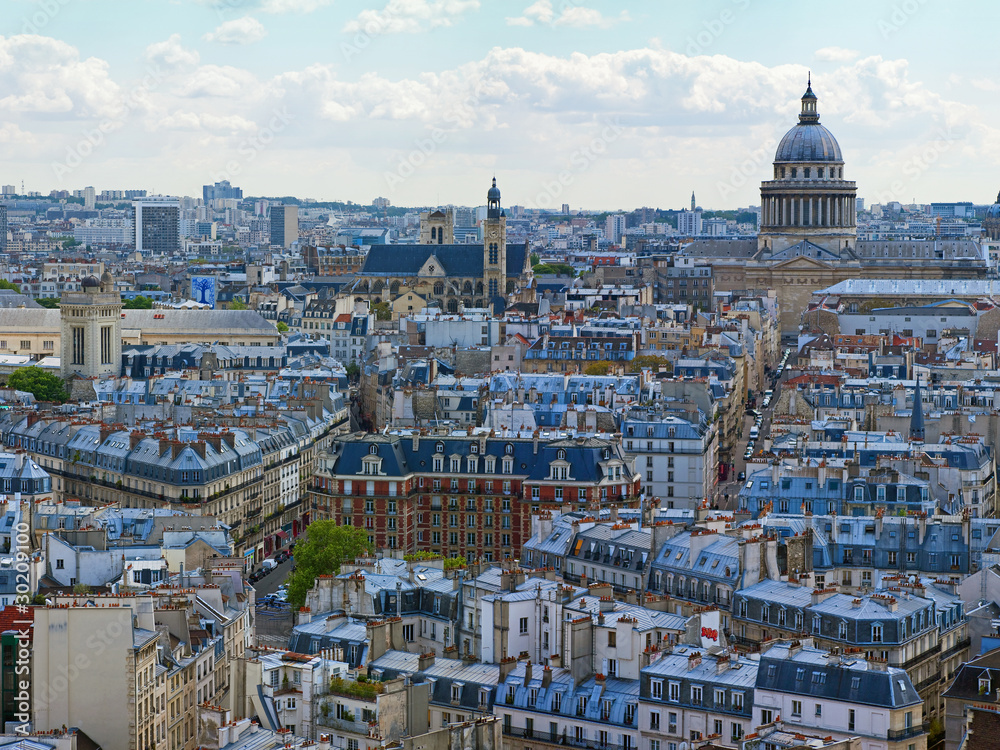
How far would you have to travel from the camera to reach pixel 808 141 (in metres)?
163

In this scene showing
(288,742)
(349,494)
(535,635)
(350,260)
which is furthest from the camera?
(350,260)

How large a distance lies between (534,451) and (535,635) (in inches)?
892

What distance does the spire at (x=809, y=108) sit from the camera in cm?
16588

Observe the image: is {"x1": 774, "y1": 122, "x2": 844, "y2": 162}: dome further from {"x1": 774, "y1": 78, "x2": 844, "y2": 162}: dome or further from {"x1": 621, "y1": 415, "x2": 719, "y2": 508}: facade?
{"x1": 621, "y1": 415, "x2": 719, "y2": 508}: facade

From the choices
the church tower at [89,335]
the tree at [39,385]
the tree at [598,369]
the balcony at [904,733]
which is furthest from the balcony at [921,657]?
the church tower at [89,335]

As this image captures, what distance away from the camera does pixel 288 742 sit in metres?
33.7

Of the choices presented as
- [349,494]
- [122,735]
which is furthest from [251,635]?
[349,494]

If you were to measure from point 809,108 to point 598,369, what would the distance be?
80.7m

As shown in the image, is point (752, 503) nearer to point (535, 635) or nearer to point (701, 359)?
point (535, 635)

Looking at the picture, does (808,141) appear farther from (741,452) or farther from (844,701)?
(844,701)

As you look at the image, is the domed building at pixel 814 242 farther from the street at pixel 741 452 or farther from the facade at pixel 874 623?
the facade at pixel 874 623

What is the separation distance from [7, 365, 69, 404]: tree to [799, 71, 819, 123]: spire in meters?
86.2

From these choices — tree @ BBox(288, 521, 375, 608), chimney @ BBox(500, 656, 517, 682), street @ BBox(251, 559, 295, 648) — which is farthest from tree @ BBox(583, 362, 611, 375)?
chimney @ BBox(500, 656, 517, 682)

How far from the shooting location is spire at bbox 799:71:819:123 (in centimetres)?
16588
